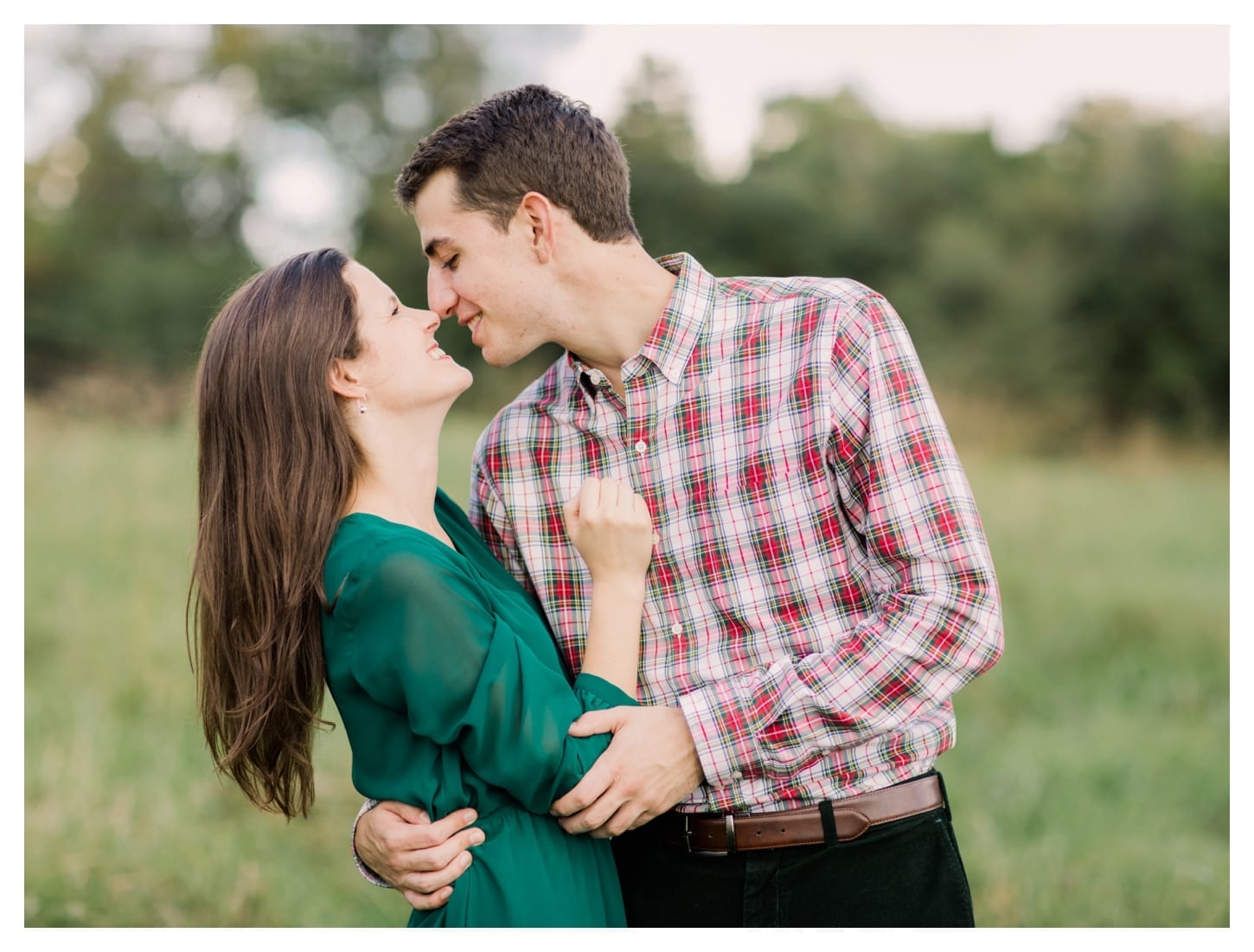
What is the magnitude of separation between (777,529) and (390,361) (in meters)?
0.80

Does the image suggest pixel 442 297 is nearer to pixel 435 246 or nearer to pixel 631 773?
pixel 435 246

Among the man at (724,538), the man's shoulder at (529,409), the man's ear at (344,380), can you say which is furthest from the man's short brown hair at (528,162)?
the man's ear at (344,380)

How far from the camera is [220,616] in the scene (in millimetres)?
2074

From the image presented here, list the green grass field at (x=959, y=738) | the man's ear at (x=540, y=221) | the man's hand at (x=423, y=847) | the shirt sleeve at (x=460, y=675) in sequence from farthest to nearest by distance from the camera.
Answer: the green grass field at (x=959, y=738), the man's ear at (x=540, y=221), the man's hand at (x=423, y=847), the shirt sleeve at (x=460, y=675)

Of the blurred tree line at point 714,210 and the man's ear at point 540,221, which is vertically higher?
the blurred tree line at point 714,210

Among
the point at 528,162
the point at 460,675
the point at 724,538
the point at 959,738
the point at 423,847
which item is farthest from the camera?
the point at 959,738

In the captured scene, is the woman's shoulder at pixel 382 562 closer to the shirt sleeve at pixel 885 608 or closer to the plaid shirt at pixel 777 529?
the plaid shirt at pixel 777 529

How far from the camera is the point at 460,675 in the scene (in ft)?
6.03

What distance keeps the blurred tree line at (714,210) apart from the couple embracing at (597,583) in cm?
1073

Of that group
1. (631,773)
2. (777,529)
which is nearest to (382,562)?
(631,773)

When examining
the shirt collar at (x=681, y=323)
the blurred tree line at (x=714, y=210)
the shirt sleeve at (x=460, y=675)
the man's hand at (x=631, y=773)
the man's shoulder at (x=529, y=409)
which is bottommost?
the man's hand at (x=631, y=773)

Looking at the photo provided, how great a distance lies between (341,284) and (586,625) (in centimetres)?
83

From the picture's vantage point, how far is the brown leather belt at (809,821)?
6.94 ft
